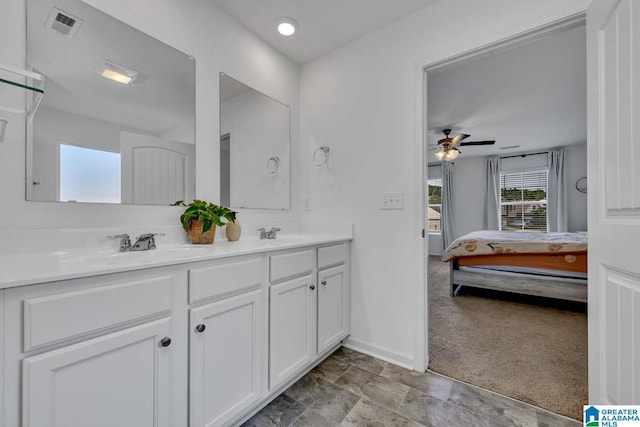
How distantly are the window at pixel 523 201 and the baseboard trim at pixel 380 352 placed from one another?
547cm

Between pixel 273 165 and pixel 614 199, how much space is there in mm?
1955

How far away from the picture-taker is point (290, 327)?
5.04 feet

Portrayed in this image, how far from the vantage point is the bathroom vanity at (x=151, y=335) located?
0.74 metres

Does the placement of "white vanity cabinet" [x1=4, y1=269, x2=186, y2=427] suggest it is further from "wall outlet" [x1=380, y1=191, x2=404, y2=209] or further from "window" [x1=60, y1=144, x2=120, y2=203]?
"wall outlet" [x1=380, y1=191, x2=404, y2=209]

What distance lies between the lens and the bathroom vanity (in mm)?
736

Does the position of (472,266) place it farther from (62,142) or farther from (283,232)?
(62,142)

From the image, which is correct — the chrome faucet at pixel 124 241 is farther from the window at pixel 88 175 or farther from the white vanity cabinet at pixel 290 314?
the white vanity cabinet at pixel 290 314

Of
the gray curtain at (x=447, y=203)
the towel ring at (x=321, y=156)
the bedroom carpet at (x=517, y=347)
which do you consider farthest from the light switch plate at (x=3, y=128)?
the gray curtain at (x=447, y=203)

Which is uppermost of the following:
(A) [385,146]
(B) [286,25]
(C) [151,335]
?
(B) [286,25]

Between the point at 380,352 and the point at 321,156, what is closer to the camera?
the point at 380,352

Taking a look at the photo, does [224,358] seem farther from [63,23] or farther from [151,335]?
[63,23]

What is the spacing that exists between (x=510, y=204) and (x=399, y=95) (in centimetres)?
557

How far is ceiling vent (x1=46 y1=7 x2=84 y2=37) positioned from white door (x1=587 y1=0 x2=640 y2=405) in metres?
2.17

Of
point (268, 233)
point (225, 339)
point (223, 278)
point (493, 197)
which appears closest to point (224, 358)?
point (225, 339)
